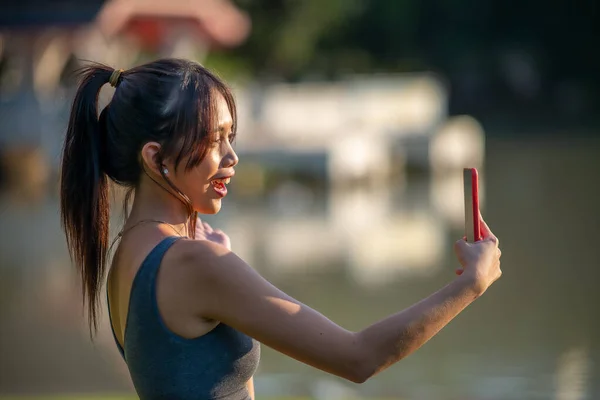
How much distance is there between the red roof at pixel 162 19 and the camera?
18.0 metres

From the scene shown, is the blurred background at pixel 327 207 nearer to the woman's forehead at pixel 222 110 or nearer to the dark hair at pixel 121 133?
the dark hair at pixel 121 133

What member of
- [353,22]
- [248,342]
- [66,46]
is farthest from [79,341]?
[353,22]

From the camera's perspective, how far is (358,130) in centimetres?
1848

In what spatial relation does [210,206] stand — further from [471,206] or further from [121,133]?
[471,206]

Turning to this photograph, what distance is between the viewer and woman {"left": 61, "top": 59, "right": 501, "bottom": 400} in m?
2.04

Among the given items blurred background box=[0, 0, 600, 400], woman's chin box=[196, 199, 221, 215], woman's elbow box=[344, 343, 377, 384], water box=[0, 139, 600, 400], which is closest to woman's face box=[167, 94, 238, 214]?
woman's chin box=[196, 199, 221, 215]

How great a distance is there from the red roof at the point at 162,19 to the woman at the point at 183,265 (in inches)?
617

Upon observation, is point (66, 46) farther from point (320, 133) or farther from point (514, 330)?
point (514, 330)

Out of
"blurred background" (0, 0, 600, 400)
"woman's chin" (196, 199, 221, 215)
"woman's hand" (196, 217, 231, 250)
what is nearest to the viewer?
"woman's chin" (196, 199, 221, 215)

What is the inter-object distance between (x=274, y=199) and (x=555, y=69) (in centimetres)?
3020

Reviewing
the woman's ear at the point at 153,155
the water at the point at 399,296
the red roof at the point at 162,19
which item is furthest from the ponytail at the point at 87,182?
the red roof at the point at 162,19

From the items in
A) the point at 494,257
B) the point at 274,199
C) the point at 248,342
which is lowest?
the point at 274,199

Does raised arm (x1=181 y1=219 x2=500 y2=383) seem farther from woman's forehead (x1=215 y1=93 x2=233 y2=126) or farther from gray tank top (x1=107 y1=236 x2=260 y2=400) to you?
woman's forehead (x1=215 y1=93 x2=233 y2=126)

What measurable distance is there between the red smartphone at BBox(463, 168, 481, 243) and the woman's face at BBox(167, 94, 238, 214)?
47 cm
